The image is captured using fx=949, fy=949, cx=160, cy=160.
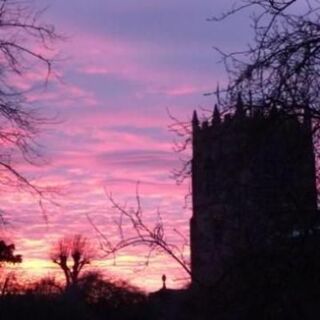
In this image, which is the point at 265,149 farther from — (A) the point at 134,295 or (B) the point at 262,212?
(A) the point at 134,295

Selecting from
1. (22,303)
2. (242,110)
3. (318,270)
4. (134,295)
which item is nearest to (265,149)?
(242,110)

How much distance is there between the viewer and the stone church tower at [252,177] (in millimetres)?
9461

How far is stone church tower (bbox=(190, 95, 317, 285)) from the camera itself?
9461 millimetres

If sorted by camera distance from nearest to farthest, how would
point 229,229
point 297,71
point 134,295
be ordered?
point 297,71
point 229,229
point 134,295

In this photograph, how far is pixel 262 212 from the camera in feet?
33.7

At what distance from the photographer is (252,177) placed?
10.1 meters

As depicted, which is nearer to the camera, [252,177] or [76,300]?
[252,177]

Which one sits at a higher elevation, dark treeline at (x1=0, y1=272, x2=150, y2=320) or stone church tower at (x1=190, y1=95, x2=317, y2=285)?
dark treeline at (x1=0, y1=272, x2=150, y2=320)

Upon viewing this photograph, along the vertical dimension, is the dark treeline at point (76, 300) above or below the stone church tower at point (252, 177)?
above

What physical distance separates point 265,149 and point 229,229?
Result: 1.60m

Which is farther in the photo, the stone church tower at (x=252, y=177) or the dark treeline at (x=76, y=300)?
the dark treeline at (x=76, y=300)

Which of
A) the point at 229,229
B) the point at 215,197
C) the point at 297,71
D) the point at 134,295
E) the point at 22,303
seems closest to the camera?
the point at 297,71

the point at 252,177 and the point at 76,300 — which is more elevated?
the point at 76,300

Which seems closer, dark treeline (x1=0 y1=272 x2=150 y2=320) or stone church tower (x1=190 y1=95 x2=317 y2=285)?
stone church tower (x1=190 y1=95 x2=317 y2=285)
